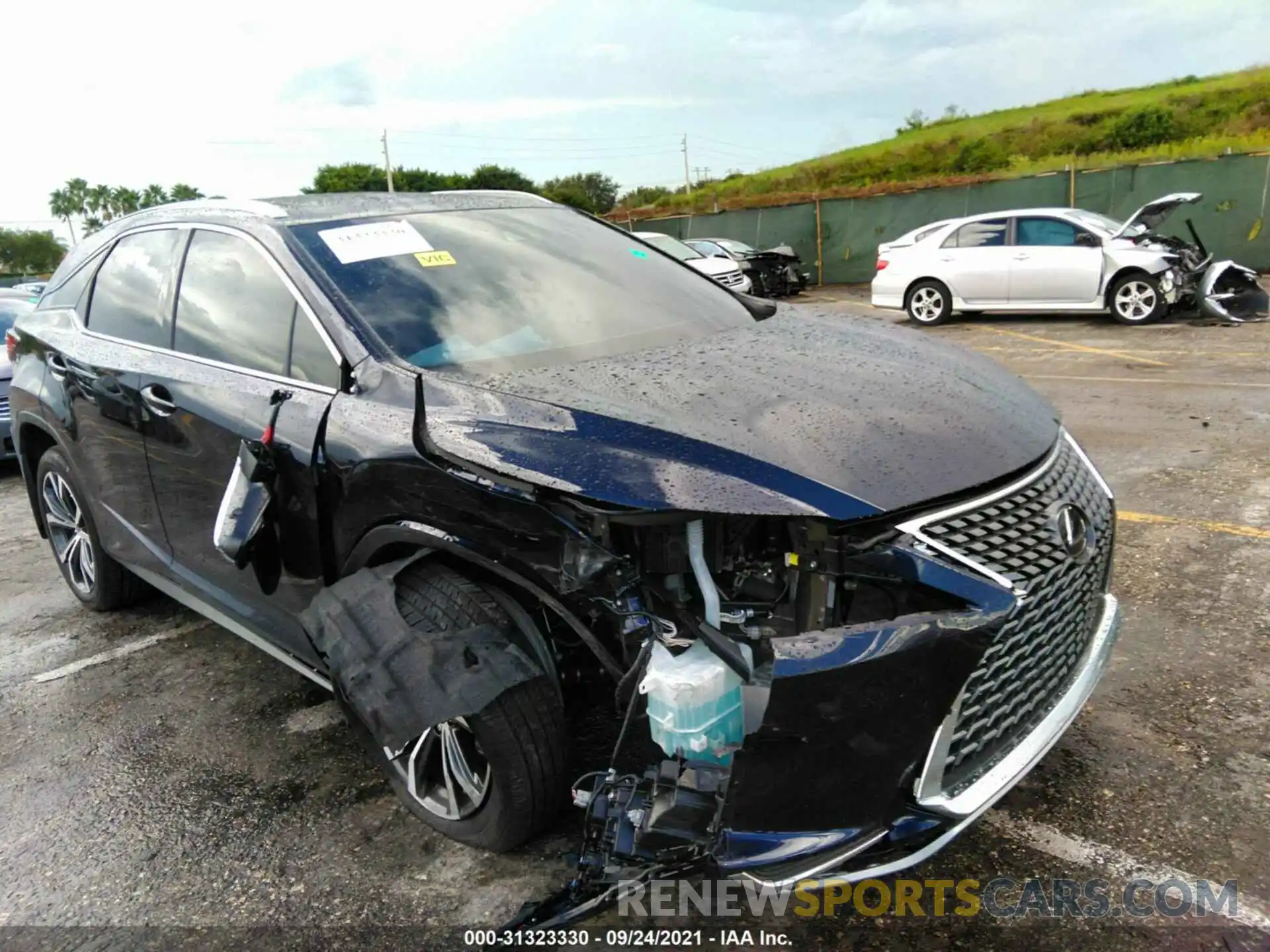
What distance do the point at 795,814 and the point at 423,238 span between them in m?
2.20

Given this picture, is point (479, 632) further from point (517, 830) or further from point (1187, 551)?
point (1187, 551)

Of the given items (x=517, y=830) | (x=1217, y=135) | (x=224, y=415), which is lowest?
(x=517, y=830)

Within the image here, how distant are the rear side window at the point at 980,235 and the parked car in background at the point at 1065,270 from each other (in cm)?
1

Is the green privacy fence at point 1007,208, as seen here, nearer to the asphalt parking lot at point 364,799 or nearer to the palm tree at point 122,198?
the asphalt parking lot at point 364,799

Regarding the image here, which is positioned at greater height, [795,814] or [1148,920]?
[795,814]

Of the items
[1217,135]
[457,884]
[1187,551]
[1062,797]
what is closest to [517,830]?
[457,884]

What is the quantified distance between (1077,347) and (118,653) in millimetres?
9761

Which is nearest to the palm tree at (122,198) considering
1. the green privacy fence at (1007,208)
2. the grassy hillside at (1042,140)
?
the grassy hillside at (1042,140)

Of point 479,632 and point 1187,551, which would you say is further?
point 1187,551

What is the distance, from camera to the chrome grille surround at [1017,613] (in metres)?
1.88

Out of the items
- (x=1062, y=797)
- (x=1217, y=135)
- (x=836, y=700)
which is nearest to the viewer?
(x=836, y=700)

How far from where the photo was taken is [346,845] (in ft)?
8.63

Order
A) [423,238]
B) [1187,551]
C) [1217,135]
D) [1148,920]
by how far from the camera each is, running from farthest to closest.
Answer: [1217,135]
[1187,551]
[423,238]
[1148,920]

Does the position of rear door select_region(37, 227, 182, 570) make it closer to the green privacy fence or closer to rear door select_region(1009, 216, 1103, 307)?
rear door select_region(1009, 216, 1103, 307)
